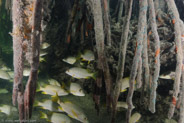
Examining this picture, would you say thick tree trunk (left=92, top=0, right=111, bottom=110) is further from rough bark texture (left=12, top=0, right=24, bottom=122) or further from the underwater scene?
rough bark texture (left=12, top=0, right=24, bottom=122)

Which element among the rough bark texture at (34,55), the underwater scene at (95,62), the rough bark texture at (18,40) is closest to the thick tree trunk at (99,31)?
the underwater scene at (95,62)

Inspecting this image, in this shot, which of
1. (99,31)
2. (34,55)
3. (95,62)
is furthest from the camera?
(95,62)

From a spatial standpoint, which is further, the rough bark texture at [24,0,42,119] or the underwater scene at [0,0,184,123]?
the underwater scene at [0,0,184,123]

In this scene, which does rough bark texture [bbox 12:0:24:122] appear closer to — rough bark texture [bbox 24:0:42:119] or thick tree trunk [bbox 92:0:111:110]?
rough bark texture [bbox 24:0:42:119]

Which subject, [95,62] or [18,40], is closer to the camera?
[18,40]

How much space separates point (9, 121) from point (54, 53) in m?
1.68

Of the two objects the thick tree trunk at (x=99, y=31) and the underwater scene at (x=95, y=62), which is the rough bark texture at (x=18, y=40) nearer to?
the underwater scene at (x=95, y=62)

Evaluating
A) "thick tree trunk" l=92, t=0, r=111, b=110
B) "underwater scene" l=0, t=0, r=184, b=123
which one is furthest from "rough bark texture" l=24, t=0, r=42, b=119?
"thick tree trunk" l=92, t=0, r=111, b=110

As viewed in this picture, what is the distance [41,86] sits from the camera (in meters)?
2.56

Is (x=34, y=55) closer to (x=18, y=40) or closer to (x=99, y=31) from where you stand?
(x=18, y=40)

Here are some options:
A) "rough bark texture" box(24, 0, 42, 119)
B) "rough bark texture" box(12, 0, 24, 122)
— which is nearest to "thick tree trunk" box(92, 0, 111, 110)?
"rough bark texture" box(24, 0, 42, 119)

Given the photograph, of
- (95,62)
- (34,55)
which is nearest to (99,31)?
(34,55)

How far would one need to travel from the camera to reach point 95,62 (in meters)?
2.66

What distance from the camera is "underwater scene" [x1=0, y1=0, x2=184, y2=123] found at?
35.2 inches
